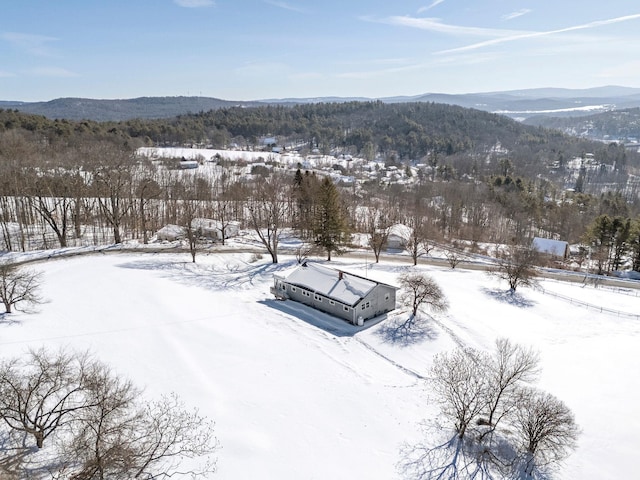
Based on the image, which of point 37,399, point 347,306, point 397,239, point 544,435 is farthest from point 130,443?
point 397,239

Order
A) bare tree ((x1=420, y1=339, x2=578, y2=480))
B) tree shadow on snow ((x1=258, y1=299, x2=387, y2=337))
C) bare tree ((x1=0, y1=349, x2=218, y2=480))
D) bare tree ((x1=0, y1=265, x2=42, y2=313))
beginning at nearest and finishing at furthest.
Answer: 1. bare tree ((x1=0, y1=349, x2=218, y2=480))
2. bare tree ((x1=420, y1=339, x2=578, y2=480))
3. bare tree ((x1=0, y1=265, x2=42, y2=313))
4. tree shadow on snow ((x1=258, y1=299, x2=387, y2=337))

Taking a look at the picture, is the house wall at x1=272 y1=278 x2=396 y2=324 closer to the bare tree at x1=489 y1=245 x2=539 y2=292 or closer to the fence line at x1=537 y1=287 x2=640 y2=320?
the bare tree at x1=489 y1=245 x2=539 y2=292

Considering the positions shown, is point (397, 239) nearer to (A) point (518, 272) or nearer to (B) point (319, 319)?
(A) point (518, 272)

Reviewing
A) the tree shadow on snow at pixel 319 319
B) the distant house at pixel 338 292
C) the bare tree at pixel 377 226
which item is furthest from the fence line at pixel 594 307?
the bare tree at pixel 377 226

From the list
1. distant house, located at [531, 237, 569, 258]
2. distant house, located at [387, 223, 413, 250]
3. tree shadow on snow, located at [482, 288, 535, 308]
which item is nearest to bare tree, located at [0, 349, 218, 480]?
tree shadow on snow, located at [482, 288, 535, 308]

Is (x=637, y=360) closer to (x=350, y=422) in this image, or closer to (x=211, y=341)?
(x=350, y=422)

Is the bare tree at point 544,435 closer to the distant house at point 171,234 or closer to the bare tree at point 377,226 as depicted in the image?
the bare tree at point 377,226

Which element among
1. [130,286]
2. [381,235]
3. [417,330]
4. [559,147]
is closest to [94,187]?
[130,286]
